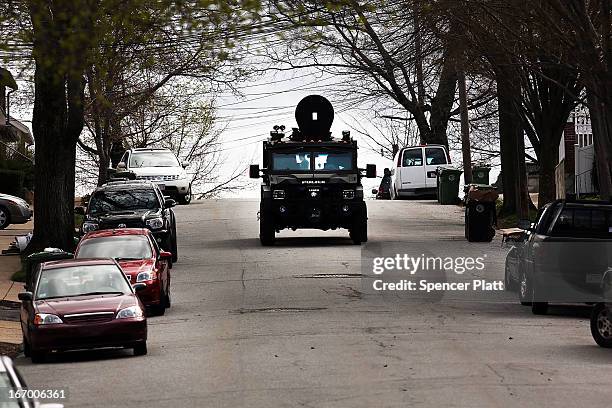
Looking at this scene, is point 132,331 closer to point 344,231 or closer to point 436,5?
point 436,5

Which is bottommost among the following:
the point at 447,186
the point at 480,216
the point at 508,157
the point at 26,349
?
the point at 26,349

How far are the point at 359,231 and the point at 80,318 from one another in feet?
53.9

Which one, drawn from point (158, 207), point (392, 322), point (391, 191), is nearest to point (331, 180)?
point (158, 207)

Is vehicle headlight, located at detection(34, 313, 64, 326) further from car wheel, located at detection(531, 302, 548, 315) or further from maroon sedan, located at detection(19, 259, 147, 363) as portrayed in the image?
car wheel, located at detection(531, 302, 548, 315)

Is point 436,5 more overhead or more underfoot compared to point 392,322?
more overhead

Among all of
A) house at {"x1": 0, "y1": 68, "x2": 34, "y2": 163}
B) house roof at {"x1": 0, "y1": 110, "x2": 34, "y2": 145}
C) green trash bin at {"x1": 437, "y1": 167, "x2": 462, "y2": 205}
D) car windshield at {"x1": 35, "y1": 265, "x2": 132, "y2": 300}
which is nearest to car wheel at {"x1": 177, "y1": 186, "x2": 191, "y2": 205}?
house at {"x1": 0, "y1": 68, "x2": 34, "y2": 163}

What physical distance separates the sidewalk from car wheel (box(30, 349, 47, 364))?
166cm

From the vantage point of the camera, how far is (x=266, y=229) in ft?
110

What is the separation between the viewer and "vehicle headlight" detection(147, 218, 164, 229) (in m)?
29.9

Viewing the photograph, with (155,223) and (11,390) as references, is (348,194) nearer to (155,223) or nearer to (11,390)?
(155,223)

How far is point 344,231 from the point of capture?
3878cm

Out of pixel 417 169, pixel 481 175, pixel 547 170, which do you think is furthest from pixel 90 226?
pixel 417 169

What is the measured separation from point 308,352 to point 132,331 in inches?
92.6

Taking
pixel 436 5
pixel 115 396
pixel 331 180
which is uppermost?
pixel 436 5
